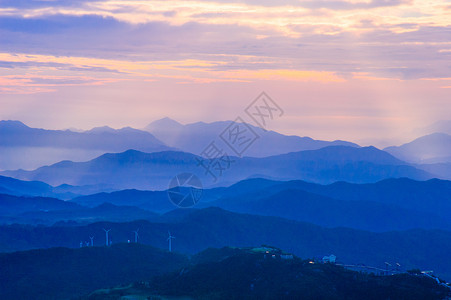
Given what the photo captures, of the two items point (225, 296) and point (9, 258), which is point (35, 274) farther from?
point (225, 296)

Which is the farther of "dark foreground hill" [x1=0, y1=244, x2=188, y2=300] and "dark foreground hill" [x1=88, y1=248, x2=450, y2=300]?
"dark foreground hill" [x1=0, y1=244, x2=188, y2=300]

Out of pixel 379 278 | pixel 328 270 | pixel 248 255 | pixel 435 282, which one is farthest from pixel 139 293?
pixel 435 282

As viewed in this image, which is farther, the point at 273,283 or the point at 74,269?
the point at 74,269

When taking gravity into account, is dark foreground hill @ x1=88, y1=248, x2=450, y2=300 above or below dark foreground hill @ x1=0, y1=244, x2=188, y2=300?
above

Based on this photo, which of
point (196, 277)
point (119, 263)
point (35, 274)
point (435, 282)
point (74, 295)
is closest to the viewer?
point (435, 282)

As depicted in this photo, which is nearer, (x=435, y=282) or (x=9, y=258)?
(x=435, y=282)

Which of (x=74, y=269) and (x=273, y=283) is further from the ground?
(x=273, y=283)
